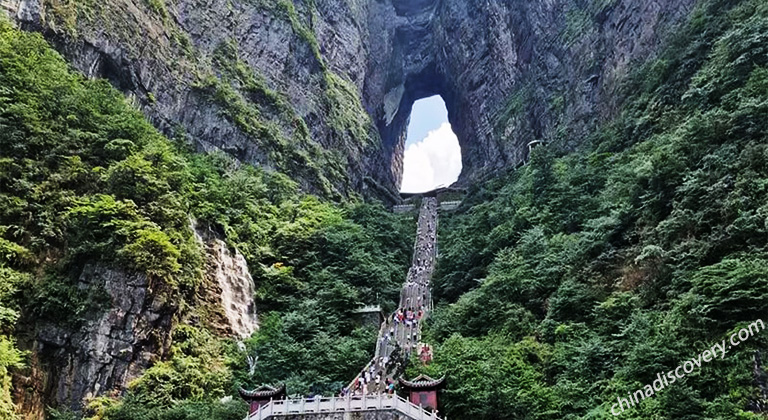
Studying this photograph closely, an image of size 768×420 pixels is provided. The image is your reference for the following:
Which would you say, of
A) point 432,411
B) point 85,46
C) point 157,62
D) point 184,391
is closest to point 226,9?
point 157,62

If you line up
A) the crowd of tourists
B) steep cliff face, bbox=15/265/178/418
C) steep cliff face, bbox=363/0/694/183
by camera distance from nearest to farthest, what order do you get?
steep cliff face, bbox=15/265/178/418
the crowd of tourists
steep cliff face, bbox=363/0/694/183

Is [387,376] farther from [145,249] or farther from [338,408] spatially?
[145,249]

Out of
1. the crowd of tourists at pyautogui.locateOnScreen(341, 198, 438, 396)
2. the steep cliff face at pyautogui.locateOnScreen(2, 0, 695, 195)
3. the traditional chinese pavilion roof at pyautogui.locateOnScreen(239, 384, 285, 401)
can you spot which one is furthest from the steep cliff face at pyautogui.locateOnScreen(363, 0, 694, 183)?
the traditional chinese pavilion roof at pyautogui.locateOnScreen(239, 384, 285, 401)

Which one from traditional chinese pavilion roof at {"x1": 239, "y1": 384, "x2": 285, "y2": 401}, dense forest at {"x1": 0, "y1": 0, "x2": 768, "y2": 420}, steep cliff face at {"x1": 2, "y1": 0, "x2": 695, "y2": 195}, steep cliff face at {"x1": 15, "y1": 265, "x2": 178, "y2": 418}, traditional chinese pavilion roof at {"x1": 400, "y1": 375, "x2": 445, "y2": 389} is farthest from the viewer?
steep cliff face at {"x1": 2, "y1": 0, "x2": 695, "y2": 195}

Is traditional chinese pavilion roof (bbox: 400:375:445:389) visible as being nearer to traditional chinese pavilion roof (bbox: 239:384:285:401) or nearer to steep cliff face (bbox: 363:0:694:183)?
traditional chinese pavilion roof (bbox: 239:384:285:401)

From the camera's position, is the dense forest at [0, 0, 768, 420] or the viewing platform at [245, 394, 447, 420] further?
the viewing platform at [245, 394, 447, 420]

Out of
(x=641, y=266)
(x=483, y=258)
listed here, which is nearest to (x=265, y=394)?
(x=641, y=266)
